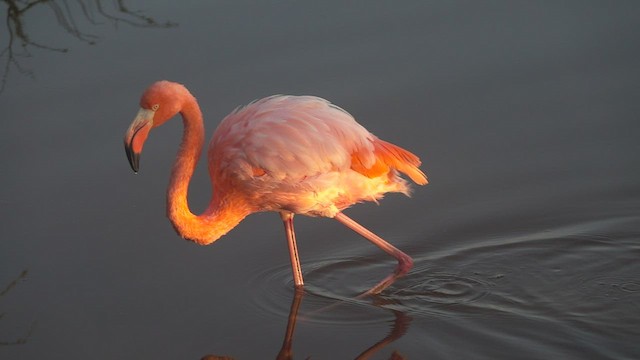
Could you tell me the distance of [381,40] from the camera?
7590 mm

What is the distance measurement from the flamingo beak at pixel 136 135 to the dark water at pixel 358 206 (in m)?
0.74

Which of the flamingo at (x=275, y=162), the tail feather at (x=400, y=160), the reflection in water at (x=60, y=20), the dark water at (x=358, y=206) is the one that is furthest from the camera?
the reflection in water at (x=60, y=20)

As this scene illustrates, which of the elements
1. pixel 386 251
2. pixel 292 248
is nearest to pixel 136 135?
pixel 292 248

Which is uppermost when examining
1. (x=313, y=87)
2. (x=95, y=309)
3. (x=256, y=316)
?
(x=313, y=87)

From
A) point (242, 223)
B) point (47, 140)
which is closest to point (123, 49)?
point (47, 140)

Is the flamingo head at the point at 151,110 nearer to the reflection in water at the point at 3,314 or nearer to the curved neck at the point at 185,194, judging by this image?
the curved neck at the point at 185,194

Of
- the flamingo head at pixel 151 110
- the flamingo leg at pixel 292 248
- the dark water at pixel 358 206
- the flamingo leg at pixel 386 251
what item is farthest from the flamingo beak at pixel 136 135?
the flamingo leg at pixel 386 251

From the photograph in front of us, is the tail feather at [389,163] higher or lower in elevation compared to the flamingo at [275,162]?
higher

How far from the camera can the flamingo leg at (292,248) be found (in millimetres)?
5656

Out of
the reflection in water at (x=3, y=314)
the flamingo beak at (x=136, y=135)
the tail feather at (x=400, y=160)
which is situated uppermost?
the tail feather at (x=400, y=160)

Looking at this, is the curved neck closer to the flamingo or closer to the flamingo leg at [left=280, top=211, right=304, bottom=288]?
the flamingo

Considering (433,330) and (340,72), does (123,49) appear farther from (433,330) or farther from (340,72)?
(433,330)

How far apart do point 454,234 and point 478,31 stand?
211 centimetres

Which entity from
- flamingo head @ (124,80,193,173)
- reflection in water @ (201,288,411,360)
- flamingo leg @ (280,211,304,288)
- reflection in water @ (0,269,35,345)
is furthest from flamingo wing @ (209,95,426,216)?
reflection in water @ (0,269,35,345)
